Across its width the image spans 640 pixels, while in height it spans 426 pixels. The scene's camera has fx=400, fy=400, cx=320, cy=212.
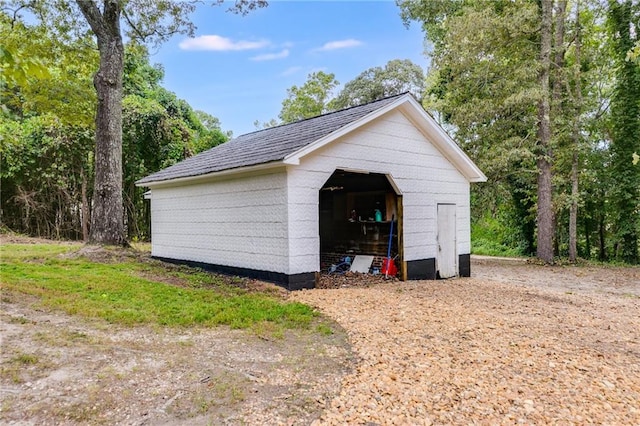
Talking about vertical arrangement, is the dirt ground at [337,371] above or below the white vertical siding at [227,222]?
below

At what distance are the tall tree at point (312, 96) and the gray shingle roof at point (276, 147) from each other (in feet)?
58.9

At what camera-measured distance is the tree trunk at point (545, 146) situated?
41.9 feet

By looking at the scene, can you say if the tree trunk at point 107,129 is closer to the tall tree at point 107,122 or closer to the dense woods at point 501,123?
the tall tree at point 107,122

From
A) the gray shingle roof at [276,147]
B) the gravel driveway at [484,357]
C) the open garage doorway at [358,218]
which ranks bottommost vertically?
the gravel driveway at [484,357]

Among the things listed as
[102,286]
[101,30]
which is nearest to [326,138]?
[102,286]

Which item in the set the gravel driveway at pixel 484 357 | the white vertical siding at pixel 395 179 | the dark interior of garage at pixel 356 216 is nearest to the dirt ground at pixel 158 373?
the gravel driveway at pixel 484 357

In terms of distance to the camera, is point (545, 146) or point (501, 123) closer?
point (545, 146)

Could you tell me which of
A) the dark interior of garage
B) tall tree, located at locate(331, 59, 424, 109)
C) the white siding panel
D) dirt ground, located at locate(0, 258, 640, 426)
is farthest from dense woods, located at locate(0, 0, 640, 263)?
tall tree, located at locate(331, 59, 424, 109)

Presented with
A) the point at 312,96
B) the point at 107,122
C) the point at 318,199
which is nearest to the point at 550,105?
the point at 318,199

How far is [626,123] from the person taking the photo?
1334 centimetres

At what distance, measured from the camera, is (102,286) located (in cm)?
638

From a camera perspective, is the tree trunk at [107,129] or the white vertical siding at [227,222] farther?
the tree trunk at [107,129]

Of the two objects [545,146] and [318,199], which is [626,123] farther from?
[318,199]

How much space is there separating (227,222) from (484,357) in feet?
19.3
